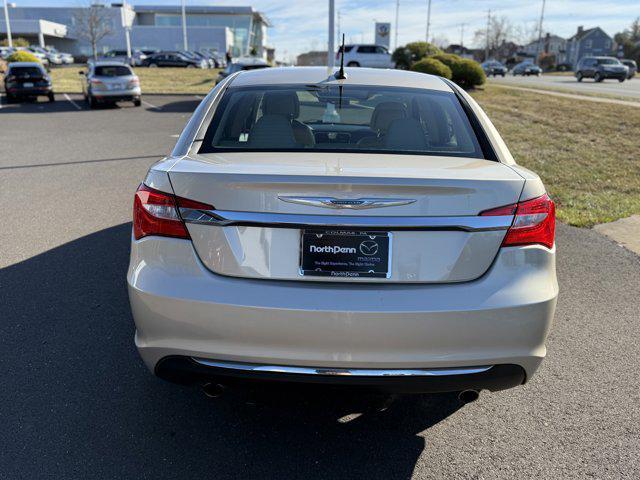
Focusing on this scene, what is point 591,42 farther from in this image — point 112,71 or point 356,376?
point 356,376

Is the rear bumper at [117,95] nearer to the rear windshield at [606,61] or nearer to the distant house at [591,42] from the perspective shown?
the rear windshield at [606,61]

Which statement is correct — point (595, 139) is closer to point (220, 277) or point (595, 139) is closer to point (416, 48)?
point (220, 277)

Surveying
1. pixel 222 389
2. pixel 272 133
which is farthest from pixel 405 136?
pixel 222 389

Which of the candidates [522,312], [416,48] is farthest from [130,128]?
[416,48]

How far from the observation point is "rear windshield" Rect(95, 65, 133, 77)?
2170cm

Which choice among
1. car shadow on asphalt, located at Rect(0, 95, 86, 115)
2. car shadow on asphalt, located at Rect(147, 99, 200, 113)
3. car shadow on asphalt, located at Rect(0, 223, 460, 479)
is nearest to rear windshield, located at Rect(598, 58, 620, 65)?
car shadow on asphalt, located at Rect(147, 99, 200, 113)

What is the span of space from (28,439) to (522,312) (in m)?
2.33

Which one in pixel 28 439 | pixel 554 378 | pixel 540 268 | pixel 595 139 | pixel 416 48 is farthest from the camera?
pixel 416 48

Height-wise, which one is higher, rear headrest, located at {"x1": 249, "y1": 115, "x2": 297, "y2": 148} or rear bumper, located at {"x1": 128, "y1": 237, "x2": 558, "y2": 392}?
rear headrest, located at {"x1": 249, "y1": 115, "x2": 297, "y2": 148}

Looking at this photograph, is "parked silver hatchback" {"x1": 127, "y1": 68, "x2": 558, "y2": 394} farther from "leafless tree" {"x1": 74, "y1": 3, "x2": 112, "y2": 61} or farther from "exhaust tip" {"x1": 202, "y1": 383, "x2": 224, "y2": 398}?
"leafless tree" {"x1": 74, "y1": 3, "x2": 112, "y2": 61}

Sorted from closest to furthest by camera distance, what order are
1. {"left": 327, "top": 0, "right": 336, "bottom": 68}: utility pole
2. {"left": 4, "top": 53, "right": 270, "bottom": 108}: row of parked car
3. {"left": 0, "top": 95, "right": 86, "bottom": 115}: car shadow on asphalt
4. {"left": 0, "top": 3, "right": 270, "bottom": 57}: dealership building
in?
{"left": 327, "top": 0, "right": 336, "bottom": 68}: utility pole, {"left": 0, "top": 95, "right": 86, "bottom": 115}: car shadow on asphalt, {"left": 4, "top": 53, "right": 270, "bottom": 108}: row of parked car, {"left": 0, "top": 3, "right": 270, "bottom": 57}: dealership building

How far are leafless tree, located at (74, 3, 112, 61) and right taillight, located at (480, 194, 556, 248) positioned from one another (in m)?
56.1

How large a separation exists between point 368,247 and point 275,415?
124 centimetres

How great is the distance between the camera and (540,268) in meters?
2.43
